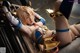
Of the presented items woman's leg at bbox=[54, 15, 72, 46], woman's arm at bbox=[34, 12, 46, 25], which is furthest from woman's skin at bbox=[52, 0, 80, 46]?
woman's arm at bbox=[34, 12, 46, 25]

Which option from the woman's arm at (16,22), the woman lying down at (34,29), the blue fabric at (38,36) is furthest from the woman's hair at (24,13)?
the blue fabric at (38,36)

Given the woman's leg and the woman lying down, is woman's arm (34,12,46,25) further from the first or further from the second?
→ the woman's leg

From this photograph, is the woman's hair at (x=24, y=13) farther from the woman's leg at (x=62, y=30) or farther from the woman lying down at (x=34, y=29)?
the woman's leg at (x=62, y=30)

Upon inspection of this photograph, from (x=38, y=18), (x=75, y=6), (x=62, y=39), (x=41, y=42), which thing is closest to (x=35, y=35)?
(x=41, y=42)

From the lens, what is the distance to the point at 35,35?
50.2 inches

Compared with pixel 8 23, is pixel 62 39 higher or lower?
lower

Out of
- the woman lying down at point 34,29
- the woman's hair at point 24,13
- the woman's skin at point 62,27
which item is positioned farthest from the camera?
the woman's hair at point 24,13

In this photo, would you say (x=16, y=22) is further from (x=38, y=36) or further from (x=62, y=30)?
(x=62, y=30)

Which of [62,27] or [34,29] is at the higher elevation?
[62,27]

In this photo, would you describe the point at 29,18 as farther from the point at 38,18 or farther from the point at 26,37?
the point at 26,37

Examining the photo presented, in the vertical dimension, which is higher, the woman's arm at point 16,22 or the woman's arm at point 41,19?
the woman's arm at point 16,22

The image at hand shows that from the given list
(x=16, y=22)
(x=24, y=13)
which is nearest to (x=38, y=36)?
(x=16, y=22)

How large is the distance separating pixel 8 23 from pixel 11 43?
0.45 feet

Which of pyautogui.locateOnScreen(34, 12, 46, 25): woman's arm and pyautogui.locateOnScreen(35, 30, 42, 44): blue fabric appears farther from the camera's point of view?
pyautogui.locateOnScreen(34, 12, 46, 25): woman's arm
